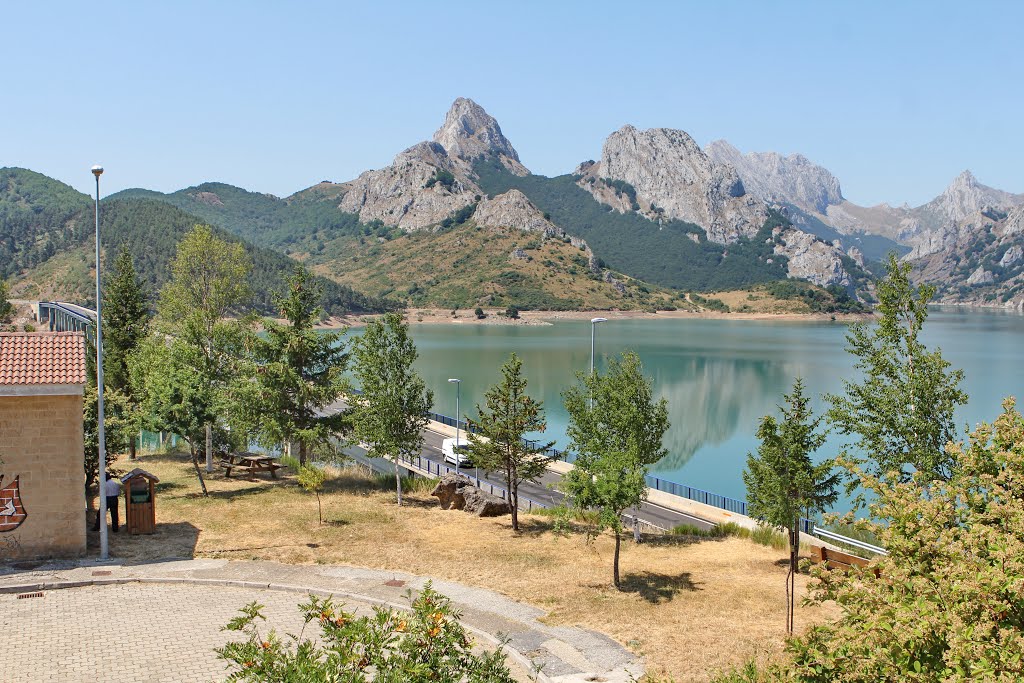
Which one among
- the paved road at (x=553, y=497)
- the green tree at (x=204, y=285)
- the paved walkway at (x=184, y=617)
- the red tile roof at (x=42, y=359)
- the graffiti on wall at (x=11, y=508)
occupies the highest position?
the green tree at (x=204, y=285)

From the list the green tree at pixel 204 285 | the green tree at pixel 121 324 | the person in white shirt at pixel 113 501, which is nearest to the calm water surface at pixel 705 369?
the person in white shirt at pixel 113 501

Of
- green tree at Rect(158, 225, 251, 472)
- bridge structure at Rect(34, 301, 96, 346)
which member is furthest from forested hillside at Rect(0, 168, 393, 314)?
green tree at Rect(158, 225, 251, 472)

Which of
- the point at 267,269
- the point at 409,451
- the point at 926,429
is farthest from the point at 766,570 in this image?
the point at 267,269

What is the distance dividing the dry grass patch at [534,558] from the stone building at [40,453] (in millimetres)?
1788

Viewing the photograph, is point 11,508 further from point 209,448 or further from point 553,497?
point 553,497

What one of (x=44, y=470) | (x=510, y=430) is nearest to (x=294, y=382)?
(x=510, y=430)

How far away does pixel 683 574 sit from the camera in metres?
21.6

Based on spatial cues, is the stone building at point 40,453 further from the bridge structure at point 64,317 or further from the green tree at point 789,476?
the bridge structure at point 64,317

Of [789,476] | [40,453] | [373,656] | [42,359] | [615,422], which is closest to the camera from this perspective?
[373,656]

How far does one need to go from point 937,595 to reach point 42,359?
66.7ft

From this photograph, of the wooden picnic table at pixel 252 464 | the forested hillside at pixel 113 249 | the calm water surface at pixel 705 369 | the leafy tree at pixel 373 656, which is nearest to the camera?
the leafy tree at pixel 373 656

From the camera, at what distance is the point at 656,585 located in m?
20.5

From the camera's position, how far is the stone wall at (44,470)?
19.5 metres

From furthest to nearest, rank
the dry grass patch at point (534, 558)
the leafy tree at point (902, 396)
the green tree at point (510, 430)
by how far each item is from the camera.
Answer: the green tree at point (510, 430) < the leafy tree at point (902, 396) < the dry grass patch at point (534, 558)
